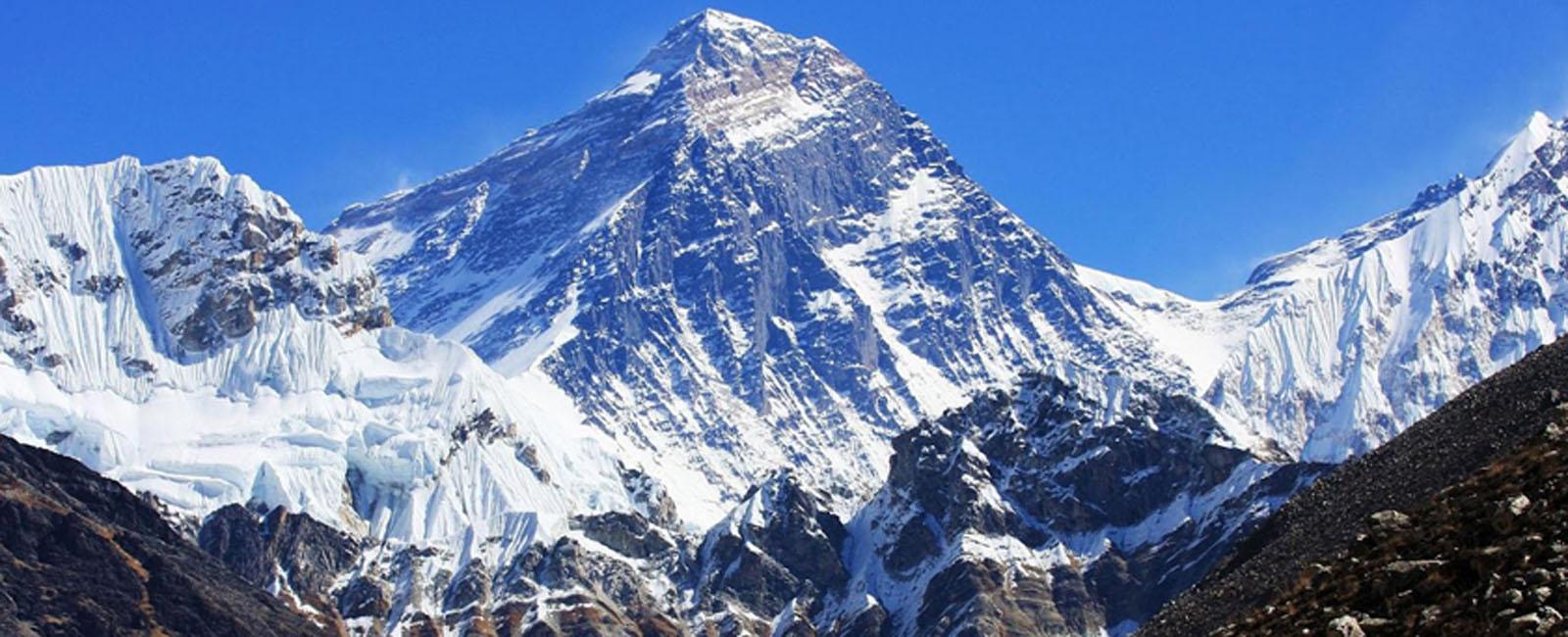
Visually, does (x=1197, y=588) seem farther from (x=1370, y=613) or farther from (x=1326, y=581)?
(x=1370, y=613)

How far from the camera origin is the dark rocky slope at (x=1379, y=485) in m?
90.1

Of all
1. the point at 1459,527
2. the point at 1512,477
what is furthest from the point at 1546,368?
the point at 1459,527

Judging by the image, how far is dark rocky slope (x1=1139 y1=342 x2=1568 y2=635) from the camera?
90.1 m

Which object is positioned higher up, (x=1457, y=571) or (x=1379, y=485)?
(x=1379, y=485)

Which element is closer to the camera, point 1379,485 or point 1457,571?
point 1457,571

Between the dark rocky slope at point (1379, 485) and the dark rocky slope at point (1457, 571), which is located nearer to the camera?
the dark rocky slope at point (1457, 571)

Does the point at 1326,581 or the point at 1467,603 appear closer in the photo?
the point at 1467,603

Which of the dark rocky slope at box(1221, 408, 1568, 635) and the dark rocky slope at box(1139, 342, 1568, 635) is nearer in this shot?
the dark rocky slope at box(1221, 408, 1568, 635)

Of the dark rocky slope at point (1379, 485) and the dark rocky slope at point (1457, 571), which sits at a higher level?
→ the dark rocky slope at point (1379, 485)

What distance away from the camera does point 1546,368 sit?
335 ft

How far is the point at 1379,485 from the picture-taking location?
99312 millimetres

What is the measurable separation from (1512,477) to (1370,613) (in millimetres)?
11412

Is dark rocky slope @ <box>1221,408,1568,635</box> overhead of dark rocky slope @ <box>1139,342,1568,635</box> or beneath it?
beneath

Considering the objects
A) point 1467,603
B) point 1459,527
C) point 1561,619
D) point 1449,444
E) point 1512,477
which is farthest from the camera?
point 1449,444
